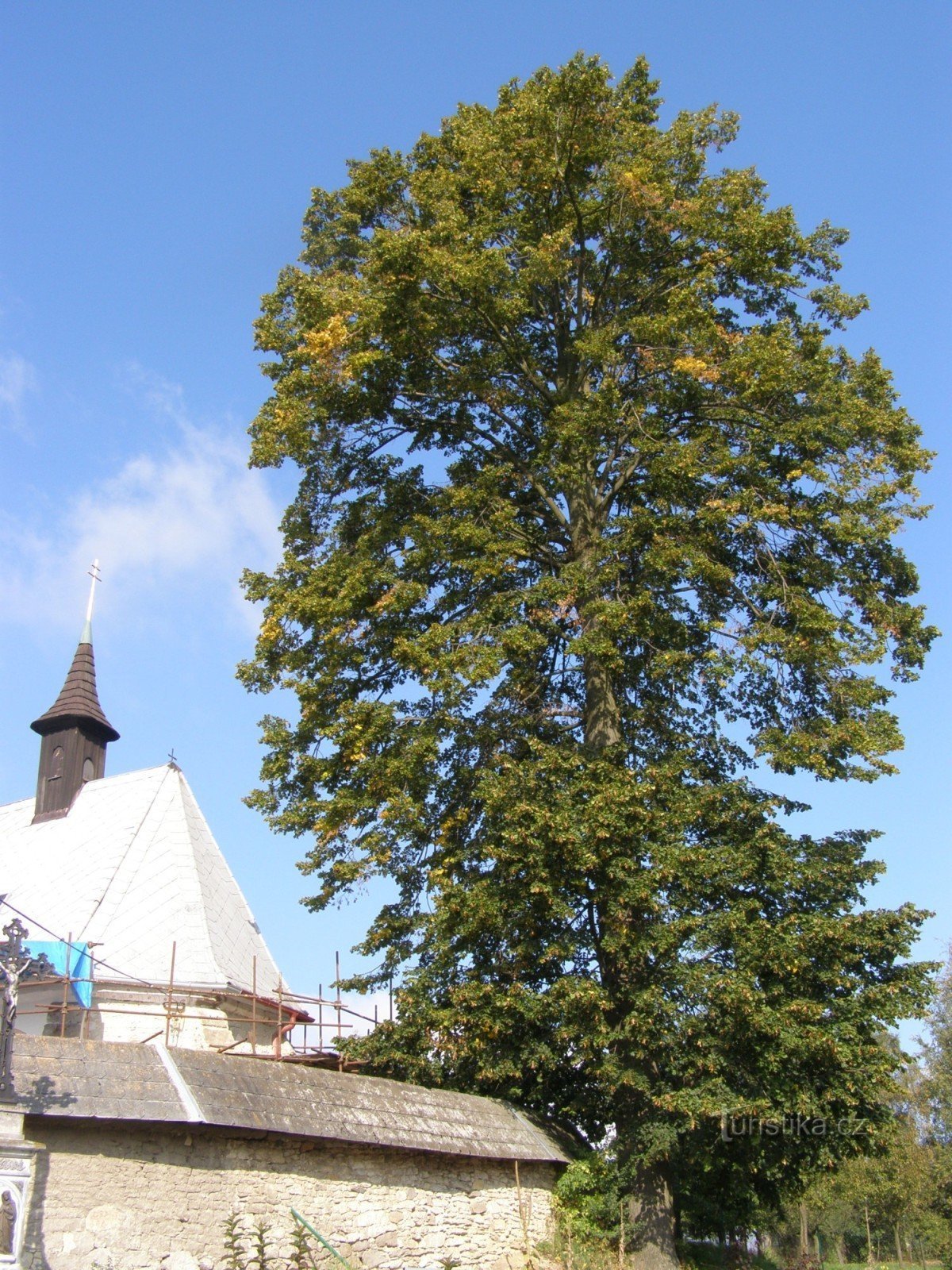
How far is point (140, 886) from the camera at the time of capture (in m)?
21.6

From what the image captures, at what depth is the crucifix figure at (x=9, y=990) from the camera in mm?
8711

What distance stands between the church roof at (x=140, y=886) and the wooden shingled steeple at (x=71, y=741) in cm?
83

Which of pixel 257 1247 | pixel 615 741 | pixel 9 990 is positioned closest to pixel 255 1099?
pixel 257 1247

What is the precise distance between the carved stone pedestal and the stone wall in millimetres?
230

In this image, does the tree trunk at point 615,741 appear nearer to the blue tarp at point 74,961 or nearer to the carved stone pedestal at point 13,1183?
the carved stone pedestal at point 13,1183

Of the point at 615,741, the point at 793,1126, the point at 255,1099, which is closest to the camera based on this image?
the point at 255,1099

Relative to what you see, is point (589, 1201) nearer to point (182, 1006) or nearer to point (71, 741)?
point (182, 1006)

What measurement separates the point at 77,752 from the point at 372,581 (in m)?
14.7

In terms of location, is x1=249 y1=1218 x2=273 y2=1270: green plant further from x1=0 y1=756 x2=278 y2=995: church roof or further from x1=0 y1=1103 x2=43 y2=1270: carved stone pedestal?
x1=0 y1=756 x2=278 y2=995: church roof

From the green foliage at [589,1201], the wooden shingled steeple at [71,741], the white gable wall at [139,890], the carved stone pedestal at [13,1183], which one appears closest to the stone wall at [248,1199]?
the carved stone pedestal at [13,1183]

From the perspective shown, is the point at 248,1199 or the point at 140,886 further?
the point at 140,886

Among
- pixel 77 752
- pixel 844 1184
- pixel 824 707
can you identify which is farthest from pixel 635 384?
pixel 844 1184

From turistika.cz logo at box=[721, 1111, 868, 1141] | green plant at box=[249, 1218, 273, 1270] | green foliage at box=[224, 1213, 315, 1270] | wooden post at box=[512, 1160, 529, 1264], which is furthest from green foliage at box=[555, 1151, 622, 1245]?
green plant at box=[249, 1218, 273, 1270]

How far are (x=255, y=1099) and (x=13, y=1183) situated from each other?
7.93ft
